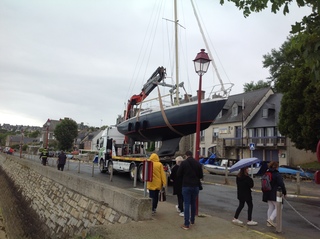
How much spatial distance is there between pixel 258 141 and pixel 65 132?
4891 centimetres

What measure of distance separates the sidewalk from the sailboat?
7.49 metres

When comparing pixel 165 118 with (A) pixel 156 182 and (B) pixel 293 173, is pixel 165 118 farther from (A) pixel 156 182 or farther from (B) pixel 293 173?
(B) pixel 293 173

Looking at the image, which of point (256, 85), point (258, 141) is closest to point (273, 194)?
point (258, 141)

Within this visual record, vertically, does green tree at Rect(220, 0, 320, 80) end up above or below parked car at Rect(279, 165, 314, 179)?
above

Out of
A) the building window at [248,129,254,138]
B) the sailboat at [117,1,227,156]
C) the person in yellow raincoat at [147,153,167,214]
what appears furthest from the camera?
the building window at [248,129,254,138]

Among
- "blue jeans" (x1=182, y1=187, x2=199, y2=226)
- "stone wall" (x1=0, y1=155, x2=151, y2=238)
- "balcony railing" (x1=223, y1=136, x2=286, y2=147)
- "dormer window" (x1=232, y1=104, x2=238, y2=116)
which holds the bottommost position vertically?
"stone wall" (x1=0, y1=155, x2=151, y2=238)

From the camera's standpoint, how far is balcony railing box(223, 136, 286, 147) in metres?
34.3

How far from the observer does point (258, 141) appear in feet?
120

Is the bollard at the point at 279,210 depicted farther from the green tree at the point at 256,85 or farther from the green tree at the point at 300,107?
the green tree at the point at 256,85

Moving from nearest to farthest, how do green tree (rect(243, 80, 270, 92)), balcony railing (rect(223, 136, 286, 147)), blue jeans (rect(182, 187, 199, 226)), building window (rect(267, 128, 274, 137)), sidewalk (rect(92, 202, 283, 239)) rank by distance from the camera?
sidewalk (rect(92, 202, 283, 239)) < blue jeans (rect(182, 187, 199, 226)) < balcony railing (rect(223, 136, 286, 147)) < building window (rect(267, 128, 274, 137)) < green tree (rect(243, 80, 270, 92))

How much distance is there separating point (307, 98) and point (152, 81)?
12.6 m

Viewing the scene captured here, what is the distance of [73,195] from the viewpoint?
10.0 meters

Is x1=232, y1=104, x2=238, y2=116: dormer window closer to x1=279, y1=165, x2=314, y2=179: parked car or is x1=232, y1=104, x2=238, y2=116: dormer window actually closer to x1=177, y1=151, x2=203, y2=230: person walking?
x1=279, y1=165, x2=314, y2=179: parked car

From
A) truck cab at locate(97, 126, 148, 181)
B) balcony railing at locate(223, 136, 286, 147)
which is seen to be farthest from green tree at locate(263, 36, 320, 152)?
truck cab at locate(97, 126, 148, 181)
